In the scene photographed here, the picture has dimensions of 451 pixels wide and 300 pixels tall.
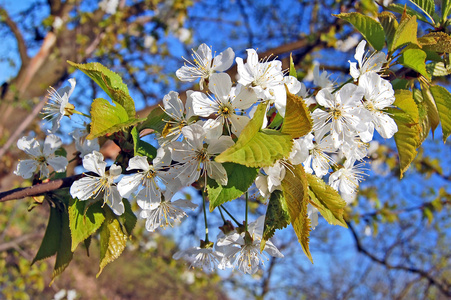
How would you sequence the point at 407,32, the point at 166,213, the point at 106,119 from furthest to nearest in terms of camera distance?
the point at 166,213 < the point at 407,32 < the point at 106,119

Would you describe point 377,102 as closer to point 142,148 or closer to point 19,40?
point 142,148

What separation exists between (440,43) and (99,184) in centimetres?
100

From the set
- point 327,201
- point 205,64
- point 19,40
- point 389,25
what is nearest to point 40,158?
point 205,64

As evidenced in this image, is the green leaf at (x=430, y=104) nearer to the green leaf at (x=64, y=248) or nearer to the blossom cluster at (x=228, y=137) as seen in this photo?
the blossom cluster at (x=228, y=137)

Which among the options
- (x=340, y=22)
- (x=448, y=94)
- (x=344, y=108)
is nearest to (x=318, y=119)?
(x=344, y=108)

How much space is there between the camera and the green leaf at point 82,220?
0.84m

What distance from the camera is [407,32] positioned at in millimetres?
852

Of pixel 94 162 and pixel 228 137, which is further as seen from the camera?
pixel 94 162

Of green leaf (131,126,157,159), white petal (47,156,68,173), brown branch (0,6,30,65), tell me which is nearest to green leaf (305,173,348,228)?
green leaf (131,126,157,159)

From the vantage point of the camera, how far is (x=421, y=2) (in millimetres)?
1008

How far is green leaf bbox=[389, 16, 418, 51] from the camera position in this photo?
33.1 inches

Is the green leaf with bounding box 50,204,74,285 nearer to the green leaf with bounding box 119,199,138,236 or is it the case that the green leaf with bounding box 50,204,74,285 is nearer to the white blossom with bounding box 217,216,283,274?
the green leaf with bounding box 119,199,138,236

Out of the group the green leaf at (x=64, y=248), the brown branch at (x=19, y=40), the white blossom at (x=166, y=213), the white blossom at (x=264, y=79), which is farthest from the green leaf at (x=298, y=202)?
the brown branch at (x=19, y=40)

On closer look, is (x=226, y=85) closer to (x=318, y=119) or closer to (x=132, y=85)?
(x=318, y=119)
